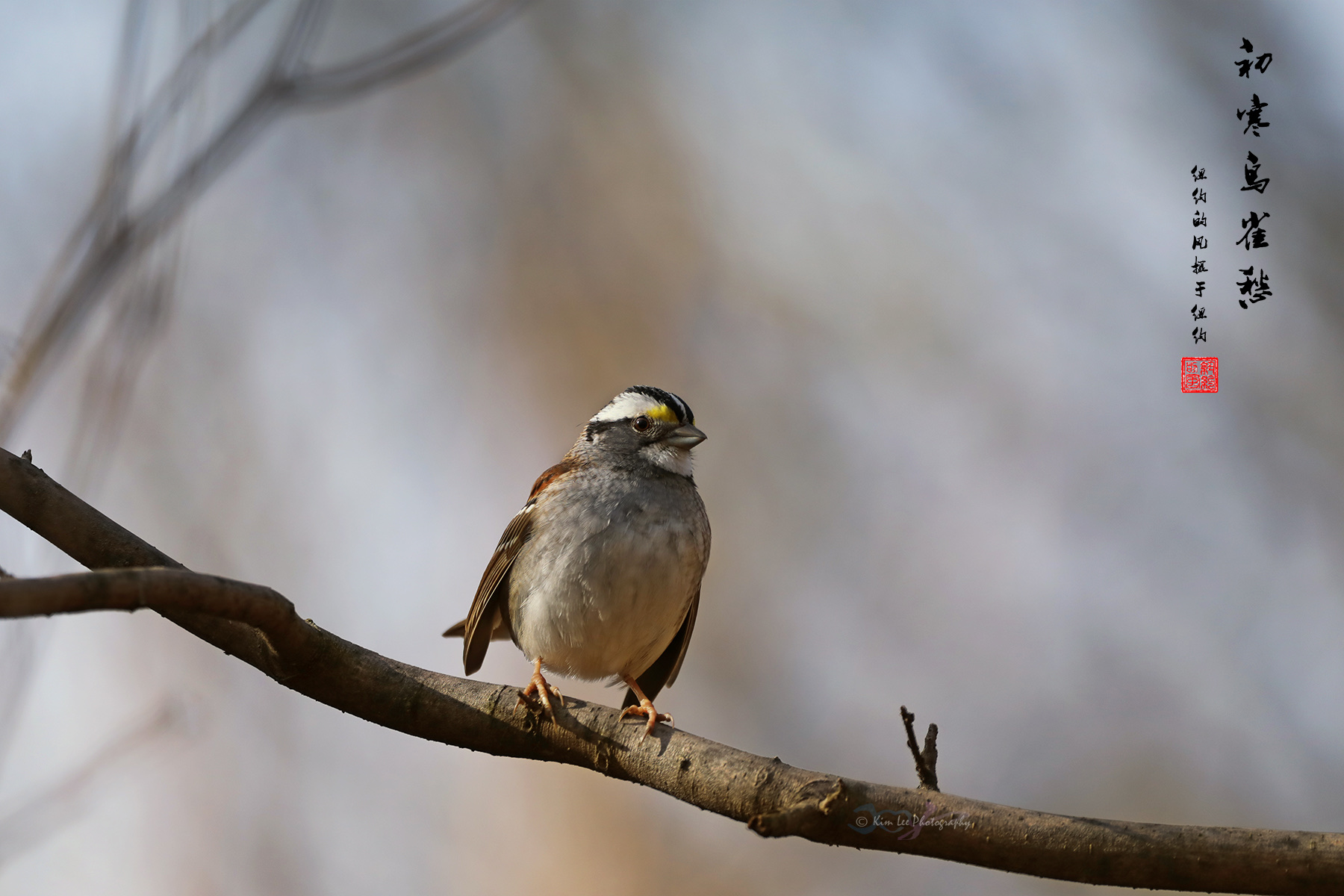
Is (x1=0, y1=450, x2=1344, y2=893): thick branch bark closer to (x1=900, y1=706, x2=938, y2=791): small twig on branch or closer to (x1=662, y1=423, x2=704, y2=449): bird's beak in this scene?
(x1=900, y1=706, x2=938, y2=791): small twig on branch

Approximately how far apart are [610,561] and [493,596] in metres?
0.86

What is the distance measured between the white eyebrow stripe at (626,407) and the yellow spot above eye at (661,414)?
0.02 metres

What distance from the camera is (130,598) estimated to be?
→ 2.34 metres

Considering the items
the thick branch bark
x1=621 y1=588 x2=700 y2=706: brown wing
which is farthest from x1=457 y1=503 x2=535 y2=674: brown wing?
the thick branch bark

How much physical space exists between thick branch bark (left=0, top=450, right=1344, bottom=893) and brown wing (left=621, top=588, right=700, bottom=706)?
1.65 m

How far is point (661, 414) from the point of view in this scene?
201 inches

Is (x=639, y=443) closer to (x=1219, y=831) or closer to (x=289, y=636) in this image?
(x=289, y=636)

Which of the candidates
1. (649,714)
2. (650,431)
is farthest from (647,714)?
(650,431)

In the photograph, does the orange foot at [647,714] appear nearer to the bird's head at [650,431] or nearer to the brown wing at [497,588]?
the brown wing at [497,588]

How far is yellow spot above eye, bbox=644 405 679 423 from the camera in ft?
16.8

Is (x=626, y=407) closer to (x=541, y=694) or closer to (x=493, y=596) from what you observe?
(x=493, y=596)

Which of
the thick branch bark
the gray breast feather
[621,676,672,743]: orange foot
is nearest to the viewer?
the thick branch bark

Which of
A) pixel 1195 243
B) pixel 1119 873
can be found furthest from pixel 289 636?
pixel 1195 243

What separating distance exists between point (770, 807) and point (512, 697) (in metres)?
1.04
